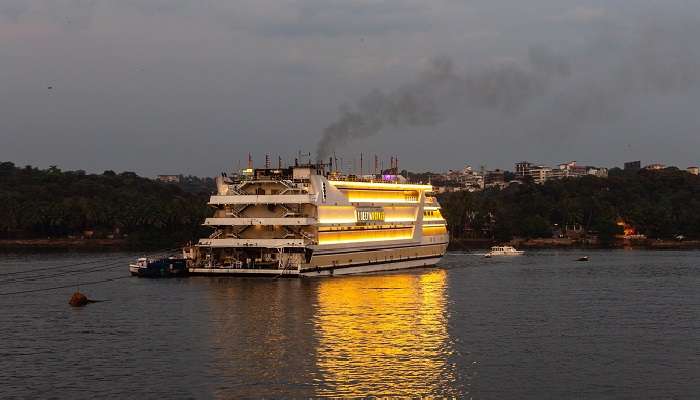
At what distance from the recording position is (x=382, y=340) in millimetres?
45688

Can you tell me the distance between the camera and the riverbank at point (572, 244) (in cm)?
15831

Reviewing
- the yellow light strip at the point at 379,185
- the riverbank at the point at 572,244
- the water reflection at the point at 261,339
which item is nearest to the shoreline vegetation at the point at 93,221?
the riverbank at the point at 572,244

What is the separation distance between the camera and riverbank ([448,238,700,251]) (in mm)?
158312

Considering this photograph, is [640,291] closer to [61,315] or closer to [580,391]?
[580,391]

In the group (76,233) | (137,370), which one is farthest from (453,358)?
(76,233)

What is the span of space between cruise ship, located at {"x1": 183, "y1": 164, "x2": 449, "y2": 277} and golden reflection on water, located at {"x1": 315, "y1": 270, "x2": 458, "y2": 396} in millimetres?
3545

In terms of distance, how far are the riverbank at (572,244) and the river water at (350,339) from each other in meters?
83.3

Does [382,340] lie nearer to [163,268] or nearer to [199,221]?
[163,268]

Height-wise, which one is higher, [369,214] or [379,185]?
[379,185]

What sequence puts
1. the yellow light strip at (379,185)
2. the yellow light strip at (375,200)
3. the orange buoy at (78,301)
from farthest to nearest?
the yellow light strip at (375,200) < the yellow light strip at (379,185) < the orange buoy at (78,301)

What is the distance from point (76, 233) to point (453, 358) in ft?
442

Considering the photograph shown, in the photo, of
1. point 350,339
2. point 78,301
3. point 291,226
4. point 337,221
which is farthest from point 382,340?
point 337,221

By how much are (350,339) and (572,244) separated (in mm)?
128814

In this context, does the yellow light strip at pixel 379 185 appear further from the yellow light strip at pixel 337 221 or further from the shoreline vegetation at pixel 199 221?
the shoreline vegetation at pixel 199 221
